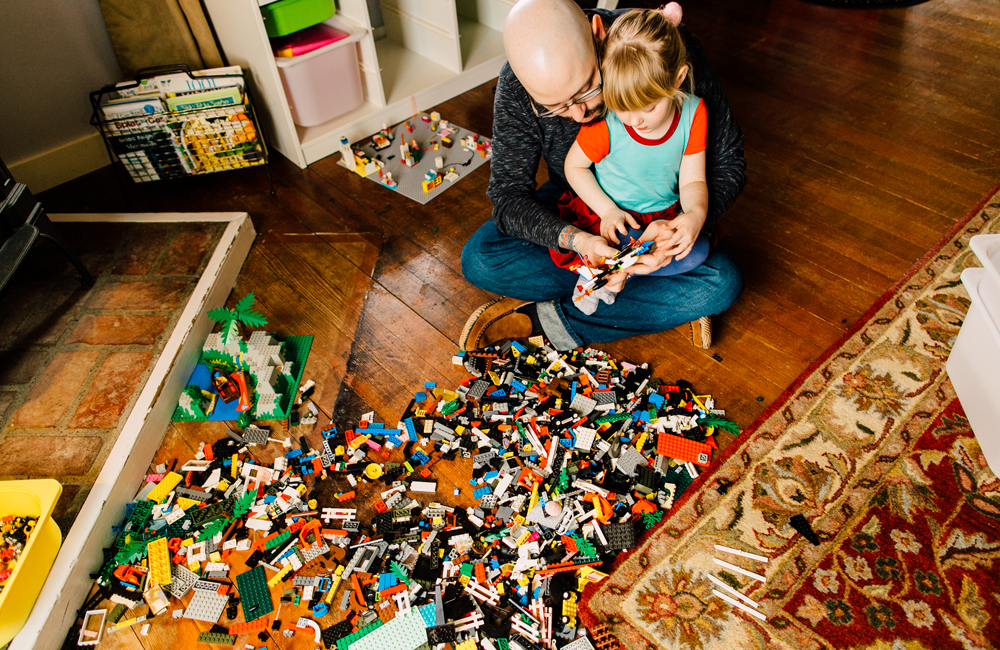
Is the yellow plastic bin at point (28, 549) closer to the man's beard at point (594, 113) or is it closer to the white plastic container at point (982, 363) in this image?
the man's beard at point (594, 113)

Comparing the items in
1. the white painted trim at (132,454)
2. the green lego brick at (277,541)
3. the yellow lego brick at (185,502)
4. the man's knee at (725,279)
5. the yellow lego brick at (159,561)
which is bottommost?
the green lego brick at (277,541)

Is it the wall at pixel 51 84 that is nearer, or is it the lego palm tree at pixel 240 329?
the lego palm tree at pixel 240 329

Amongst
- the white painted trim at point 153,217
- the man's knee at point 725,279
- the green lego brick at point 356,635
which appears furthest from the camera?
the white painted trim at point 153,217

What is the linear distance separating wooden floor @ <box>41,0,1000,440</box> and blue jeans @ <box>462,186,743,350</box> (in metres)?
0.12

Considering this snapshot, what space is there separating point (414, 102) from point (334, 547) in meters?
1.86

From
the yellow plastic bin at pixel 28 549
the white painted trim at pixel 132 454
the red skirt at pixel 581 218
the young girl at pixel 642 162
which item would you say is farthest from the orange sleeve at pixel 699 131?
the yellow plastic bin at pixel 28 549

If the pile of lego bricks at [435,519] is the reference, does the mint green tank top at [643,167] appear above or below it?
above

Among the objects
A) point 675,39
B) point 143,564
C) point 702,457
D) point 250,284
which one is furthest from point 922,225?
point 143,564

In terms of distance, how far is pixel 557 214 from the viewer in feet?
4.92

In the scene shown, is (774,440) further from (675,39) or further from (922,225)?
(922,225)

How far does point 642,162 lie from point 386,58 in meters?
1.84

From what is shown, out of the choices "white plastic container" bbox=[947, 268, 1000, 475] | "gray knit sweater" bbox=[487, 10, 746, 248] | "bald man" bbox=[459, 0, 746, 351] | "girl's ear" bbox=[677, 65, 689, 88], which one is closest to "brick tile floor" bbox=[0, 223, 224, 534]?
"bald man" bbox=[459, 0, 746, 351]

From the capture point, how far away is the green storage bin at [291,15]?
2018mm

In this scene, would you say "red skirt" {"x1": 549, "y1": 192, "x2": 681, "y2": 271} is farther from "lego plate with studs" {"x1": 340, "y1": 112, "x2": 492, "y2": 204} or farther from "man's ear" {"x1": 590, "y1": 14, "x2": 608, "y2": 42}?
"lego plate with studs" {"x1": 340, "y1": 112, "x2": 492, "y2": 204}
